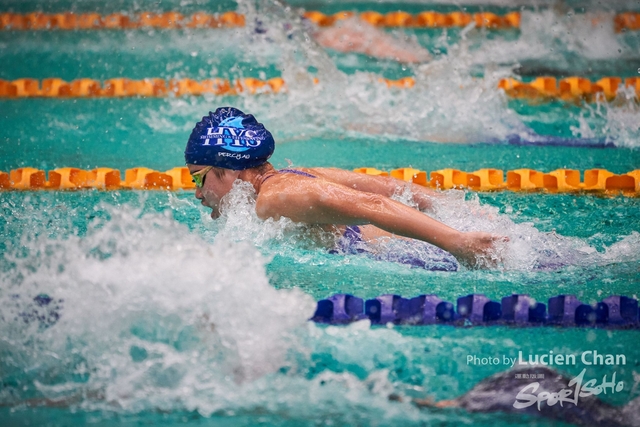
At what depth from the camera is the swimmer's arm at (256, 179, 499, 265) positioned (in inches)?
106

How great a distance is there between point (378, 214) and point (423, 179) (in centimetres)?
159

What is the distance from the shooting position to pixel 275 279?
298cm

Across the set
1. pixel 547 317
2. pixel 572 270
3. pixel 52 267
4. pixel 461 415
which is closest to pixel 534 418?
pixel 461 415

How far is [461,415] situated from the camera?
7.18 ft

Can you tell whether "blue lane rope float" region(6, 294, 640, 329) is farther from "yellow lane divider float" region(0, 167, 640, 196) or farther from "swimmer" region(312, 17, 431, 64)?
"swimmer" region(312, 17, 431, 64)

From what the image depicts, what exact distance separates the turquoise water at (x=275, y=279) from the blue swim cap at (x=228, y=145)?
127mm

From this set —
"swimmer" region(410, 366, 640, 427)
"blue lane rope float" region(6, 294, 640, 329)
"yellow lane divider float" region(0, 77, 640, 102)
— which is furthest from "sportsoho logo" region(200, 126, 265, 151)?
"yellow lane divider float" region(0, 77, 640, 102)

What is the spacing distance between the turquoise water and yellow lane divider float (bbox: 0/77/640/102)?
34 centimetres

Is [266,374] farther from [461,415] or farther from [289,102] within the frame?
[289,102]

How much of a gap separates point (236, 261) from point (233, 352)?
356 mm

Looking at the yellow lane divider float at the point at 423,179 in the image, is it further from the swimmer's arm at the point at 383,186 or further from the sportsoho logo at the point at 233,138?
the sportsoho logo at the point at 233,138

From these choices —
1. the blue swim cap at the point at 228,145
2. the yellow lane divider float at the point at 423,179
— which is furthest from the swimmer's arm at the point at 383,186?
the yellow lane divider float at the point at 423,179

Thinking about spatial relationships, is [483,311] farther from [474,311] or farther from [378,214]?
[378,214]

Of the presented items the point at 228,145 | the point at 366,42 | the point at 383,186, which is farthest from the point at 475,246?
the point at 366,42
